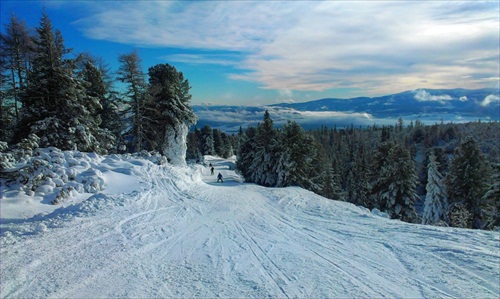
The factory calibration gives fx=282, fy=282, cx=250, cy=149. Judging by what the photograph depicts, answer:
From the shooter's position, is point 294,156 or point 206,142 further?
point 206,142

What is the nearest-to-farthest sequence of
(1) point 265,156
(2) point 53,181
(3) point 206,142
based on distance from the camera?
(2) point 53,181, (1) point 265,156, (3) point 206,142

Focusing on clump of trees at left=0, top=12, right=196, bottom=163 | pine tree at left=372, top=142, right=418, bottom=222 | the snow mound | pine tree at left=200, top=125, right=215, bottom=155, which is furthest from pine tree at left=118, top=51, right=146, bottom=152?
pine tree at left=200, top=125, right=215, bottom=155

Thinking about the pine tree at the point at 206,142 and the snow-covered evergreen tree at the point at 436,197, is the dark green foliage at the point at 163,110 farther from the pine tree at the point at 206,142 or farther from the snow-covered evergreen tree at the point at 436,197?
the pine tree at the point at 206,142

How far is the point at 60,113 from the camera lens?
1666cm

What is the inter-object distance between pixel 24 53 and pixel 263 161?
24.6 meters

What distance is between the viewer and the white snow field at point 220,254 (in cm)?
654

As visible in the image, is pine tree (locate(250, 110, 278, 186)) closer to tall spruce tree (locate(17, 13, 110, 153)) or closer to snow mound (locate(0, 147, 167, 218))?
snow mound (locate(0, 147, 167, 218))

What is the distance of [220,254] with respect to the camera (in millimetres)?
8609

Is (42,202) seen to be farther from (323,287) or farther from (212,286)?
(323,287)

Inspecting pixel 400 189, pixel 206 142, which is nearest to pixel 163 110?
pixel 400 189

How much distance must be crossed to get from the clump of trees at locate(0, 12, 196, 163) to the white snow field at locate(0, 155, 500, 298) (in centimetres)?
530

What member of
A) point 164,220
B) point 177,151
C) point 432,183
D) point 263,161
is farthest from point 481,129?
point 164,220

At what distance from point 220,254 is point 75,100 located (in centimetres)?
1397

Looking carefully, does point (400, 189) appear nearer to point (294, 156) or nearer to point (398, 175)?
point (398, 175)
